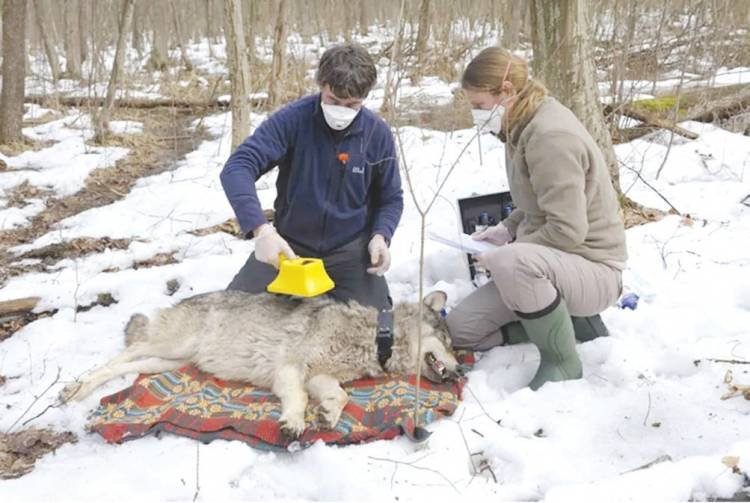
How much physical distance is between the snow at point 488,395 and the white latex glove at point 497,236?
0.64 m

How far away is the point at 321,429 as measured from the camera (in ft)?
9.32

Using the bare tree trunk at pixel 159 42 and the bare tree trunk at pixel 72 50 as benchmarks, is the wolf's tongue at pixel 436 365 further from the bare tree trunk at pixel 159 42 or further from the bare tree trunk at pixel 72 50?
the bare tree trunk at pixel 159 42

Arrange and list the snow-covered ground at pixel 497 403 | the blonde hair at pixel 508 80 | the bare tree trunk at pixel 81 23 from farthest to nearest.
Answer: the bare tree trunk at pixel 81 23 < the blonde hair at pixel 508 80 < the snow-covered ground at pixel 497 403

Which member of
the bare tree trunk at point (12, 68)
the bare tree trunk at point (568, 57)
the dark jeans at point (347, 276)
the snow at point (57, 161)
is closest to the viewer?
the dark jeans at point (347, 276)

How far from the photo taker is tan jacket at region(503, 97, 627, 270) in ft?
9.82

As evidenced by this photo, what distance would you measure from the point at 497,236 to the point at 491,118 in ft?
3.00

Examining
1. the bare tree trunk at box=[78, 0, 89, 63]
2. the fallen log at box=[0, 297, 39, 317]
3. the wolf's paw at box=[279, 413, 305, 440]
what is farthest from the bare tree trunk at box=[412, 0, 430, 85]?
the wolf's paw at box=[279, 413, 305, 440]

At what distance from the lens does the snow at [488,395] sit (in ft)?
7.86

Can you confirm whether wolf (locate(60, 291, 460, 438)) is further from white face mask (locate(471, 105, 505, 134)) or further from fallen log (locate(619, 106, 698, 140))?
fallen log (locate(619, 106, 698, 140))

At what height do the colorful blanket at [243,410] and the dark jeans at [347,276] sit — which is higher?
the dark jeans at [347,276]

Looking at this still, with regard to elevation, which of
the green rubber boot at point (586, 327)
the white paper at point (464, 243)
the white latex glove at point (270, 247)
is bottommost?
the green rubber boot at point (586, 327)

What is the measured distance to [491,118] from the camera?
3.24m

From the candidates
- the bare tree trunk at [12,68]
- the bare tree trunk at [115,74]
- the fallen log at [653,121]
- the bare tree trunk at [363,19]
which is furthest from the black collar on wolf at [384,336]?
the bare tree trunk at [363,19]

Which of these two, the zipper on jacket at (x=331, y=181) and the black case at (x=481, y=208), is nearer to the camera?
the zipper on jacket at (x=331, y=181)
